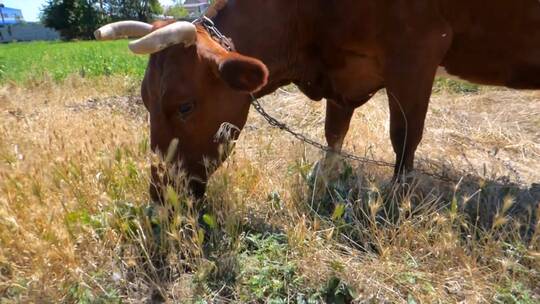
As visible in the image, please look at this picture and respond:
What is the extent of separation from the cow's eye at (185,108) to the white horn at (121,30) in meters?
→ 0.55

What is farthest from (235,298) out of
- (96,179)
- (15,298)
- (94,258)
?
(96,179)

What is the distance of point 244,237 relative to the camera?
2449 mm

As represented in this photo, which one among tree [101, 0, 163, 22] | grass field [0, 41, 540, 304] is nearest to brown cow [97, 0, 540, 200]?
grass field [0, 41, 540, 304]

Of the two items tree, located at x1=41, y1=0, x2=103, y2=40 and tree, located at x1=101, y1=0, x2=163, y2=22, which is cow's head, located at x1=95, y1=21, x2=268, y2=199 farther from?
tree, located at x1=101, y1=0, x2=163, y2=22

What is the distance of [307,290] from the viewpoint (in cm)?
210

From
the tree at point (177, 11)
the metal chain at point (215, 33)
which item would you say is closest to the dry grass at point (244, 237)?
the metal chain at point (215, 33)

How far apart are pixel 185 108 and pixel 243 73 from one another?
1.22 ft

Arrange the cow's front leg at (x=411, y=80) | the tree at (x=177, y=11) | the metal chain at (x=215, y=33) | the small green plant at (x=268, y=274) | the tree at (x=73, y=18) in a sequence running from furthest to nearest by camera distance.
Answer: the tree at (x=177, y=11), the tree at (x=73, y=18), the cow's front leg at (x=411, y=80), the metal chain at (x=215, y=33), the small green plant at (x=268, y=274)

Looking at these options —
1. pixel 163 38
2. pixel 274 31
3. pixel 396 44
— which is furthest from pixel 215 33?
pixel 396 44

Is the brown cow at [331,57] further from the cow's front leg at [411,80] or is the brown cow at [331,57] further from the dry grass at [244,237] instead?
the dry grass at [244,237]

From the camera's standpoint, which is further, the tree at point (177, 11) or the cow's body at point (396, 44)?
the tree at point (177, 11)

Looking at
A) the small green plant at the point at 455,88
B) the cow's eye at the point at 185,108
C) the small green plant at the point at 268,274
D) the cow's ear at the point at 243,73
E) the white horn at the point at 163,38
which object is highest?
the white horn at the point at 163,38

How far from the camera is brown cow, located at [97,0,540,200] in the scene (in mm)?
2508

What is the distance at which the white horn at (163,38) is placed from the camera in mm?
2305
